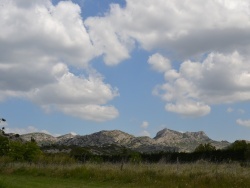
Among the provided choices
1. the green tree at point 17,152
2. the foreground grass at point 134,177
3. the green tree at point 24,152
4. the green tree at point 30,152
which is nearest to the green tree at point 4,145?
the green tree at point 17,152

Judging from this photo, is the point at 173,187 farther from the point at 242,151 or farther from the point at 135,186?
the point at 242,151

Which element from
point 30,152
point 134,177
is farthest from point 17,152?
point 134,177

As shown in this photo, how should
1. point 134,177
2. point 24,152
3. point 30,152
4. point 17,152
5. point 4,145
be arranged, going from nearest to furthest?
point 134,177
point 4,145
point 17,152
point 24,152
point 30,152

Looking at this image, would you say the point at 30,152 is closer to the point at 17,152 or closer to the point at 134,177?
the point at 17,152

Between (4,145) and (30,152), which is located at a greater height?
(4,145)

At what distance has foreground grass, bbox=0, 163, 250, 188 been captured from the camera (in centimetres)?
2042

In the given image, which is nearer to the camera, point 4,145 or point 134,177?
point 134,177

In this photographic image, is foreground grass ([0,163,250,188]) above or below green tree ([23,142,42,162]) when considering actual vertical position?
below

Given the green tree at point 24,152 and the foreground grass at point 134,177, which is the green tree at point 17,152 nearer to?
the green tree at point 24,152

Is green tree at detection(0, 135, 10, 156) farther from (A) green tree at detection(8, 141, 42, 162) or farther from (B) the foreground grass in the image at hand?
(B) the foreground grass

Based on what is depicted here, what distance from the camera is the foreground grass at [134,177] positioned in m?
20.4

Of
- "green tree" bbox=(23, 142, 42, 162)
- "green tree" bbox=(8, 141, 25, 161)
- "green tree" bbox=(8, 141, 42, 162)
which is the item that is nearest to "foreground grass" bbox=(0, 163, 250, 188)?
"green tree" bbox=(8, 141, 25, 161)

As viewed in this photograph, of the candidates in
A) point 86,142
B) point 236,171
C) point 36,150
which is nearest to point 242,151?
point 36,150

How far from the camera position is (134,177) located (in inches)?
936
